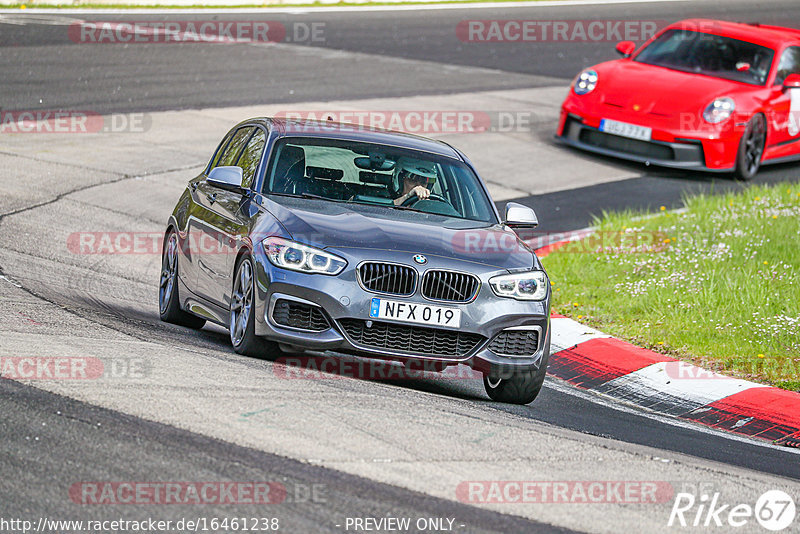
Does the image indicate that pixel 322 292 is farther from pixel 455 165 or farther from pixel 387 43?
pixel 387 43

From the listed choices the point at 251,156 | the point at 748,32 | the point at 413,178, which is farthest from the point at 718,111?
the point at 251,156

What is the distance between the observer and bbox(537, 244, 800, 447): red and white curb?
26.5 ft

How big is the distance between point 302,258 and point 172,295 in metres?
2.24

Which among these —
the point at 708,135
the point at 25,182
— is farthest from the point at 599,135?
the point at 25,182

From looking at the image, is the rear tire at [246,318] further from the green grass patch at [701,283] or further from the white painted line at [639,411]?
the green grass patch at [701,283]

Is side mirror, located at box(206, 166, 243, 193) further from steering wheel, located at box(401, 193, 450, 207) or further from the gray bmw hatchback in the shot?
steering wheel, located at box(401, 193, 450, 207)

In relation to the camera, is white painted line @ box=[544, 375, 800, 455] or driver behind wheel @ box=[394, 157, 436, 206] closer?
white painted line @ box=[544, 375, 800, 455]

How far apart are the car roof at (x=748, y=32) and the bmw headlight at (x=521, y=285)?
1121 centimetres

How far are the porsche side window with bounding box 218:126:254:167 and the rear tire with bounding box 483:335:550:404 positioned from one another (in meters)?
2.66

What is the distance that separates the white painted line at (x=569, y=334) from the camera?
9.74m

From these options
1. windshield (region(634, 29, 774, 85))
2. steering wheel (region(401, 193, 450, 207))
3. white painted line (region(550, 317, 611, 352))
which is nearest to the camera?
steering wheel (region(401, 193, 450, 207))

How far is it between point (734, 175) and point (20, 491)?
43.6 ft

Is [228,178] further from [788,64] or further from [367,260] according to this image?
[788,64]

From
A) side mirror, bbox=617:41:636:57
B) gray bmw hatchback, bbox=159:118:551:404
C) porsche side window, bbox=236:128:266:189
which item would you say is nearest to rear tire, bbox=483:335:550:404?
gray bmw hatchback, bbox=159:118:551:404
